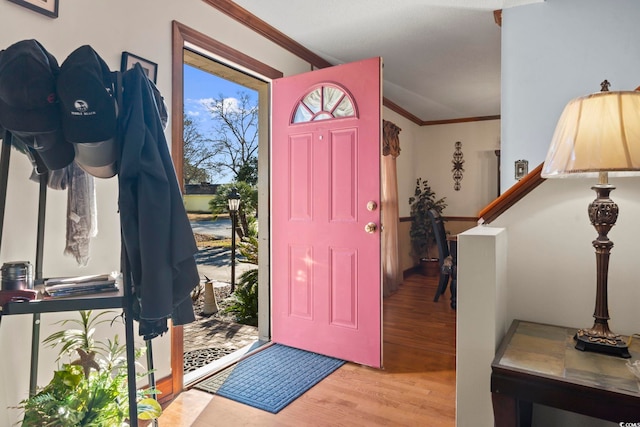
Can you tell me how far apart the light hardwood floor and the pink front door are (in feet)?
0.76

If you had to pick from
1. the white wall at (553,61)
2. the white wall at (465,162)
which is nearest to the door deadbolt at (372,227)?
the white wall at (553,61)

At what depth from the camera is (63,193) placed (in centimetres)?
175

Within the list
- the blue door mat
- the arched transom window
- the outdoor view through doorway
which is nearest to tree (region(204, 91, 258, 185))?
the outdoor view through doorway

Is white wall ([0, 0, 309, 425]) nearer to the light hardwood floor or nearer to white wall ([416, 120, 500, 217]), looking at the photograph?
the light hardwood floor

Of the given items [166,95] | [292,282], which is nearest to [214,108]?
[166,95]

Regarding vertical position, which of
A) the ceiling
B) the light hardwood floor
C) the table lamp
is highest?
the ceiling

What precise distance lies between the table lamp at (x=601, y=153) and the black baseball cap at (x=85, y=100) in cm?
136

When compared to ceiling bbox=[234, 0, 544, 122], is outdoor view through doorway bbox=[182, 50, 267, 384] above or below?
below

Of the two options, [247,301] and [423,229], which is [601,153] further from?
[423,229]

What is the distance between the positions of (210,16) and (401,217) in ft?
13.8

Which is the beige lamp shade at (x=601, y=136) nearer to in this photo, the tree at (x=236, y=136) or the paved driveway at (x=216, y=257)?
the tree at (x=236, y=136)

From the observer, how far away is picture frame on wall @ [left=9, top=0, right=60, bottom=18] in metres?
1.58

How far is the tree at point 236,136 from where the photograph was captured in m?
3.97

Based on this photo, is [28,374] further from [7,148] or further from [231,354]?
[231,354]
